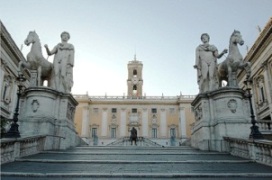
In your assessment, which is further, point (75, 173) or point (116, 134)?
point (116, 134)

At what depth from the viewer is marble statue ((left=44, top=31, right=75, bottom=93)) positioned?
1349cm

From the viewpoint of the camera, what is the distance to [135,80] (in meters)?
69.5

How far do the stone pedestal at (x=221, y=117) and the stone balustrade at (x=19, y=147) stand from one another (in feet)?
25.6

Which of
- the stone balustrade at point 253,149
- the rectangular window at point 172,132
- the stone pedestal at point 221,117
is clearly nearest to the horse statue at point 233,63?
the stone pedestal at point 221,117

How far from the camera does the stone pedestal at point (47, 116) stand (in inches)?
446

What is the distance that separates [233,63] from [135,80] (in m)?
56.9

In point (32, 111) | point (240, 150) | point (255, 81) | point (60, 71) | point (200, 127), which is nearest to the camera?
point (240, 150)

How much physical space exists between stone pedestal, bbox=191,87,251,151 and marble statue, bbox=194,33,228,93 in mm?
924

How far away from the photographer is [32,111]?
11805 mm

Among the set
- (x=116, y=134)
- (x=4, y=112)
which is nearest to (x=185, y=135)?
(x=116, y=134)

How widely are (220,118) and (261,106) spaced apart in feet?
74.3

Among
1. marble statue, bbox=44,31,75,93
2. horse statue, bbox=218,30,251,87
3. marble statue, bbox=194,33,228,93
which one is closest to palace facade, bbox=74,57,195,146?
marble statue, bbox=44,31,75,93

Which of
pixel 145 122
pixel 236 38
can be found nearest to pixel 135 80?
pixel 145 122

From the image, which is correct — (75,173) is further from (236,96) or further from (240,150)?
(236,96)
